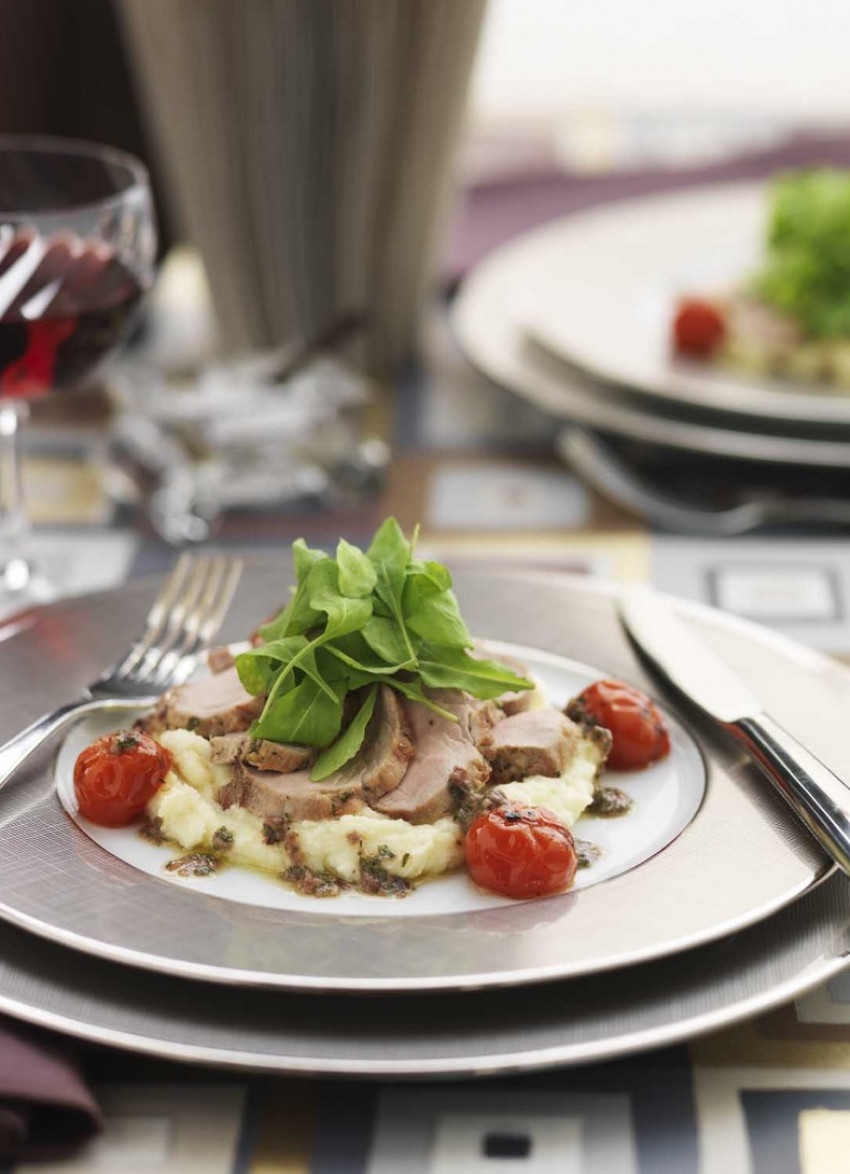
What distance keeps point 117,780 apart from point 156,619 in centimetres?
48

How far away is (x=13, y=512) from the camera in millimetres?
2426

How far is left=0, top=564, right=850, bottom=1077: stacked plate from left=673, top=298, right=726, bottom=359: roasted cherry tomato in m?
1.48

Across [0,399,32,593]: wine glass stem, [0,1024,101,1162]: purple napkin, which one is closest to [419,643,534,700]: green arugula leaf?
[0,1024,101,1162]: purple napkin

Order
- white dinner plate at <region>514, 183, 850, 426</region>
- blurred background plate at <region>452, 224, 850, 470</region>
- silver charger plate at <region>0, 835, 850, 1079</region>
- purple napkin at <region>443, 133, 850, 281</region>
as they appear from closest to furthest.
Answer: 1. silver charger plate at <region>0, 835, 850, 1079</region>
2. blurred background plate at <region>452, 224, 850, 470</region>
3. white dinner plate at <region>514, 183, 850, 426</region>
4. purple napkin at <region>443, 133, 850, 281</region>

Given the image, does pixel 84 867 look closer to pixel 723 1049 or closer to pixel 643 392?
pixel 723 1049

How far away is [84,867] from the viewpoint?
1456mm

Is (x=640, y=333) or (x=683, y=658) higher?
(x=683, y=658)

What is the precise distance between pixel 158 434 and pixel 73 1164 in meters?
1.78

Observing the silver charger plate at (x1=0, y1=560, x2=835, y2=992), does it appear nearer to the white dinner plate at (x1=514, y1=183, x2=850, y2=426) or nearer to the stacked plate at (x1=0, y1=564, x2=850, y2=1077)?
the stacked plate at (x1=0, y1=564, x2=850, y2=1077)

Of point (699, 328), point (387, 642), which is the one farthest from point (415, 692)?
point (699, 328)

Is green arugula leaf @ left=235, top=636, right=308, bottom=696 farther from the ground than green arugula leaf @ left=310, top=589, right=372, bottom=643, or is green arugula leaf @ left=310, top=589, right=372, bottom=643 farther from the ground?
green arugula leaf @ left=310, top=589, right=372, bottom=643

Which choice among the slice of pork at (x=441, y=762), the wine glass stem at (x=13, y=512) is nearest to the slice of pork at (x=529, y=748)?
the slice of pork at (x=441, y=762)

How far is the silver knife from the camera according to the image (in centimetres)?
149

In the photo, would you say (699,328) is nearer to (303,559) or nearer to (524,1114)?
(303,559)
